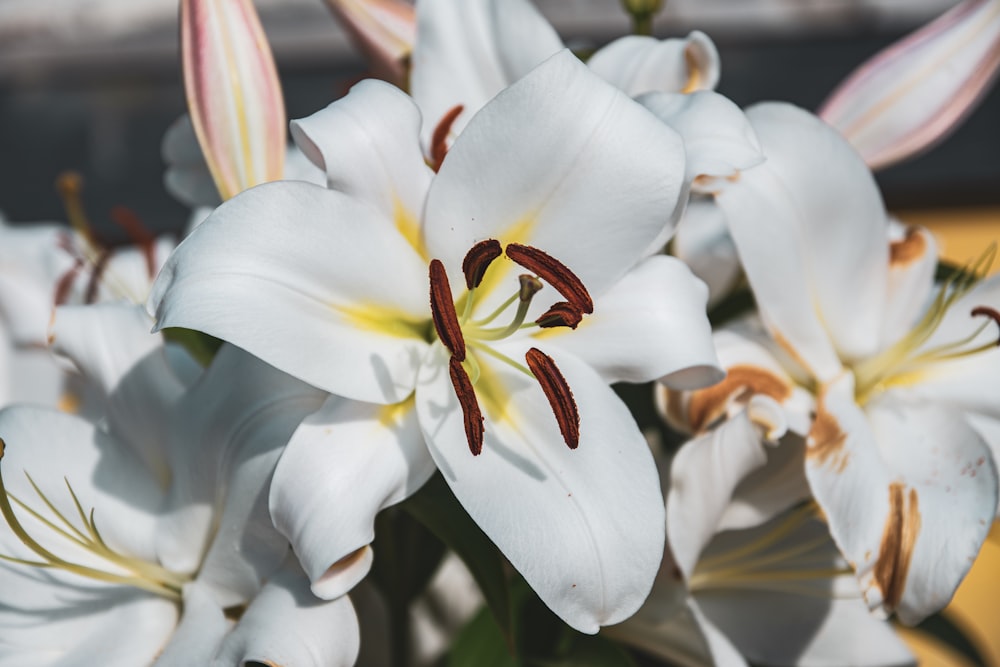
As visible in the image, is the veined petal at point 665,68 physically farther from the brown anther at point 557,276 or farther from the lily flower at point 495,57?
the brown anther at point 557,276

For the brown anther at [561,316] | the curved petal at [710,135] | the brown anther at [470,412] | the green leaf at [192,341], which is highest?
the curved petal at [710,135]

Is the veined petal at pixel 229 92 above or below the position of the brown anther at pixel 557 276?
above

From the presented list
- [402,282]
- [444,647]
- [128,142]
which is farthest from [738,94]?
[402,282]

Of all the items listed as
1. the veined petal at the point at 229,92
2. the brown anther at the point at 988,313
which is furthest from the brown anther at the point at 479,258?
the brown anther at the point at 988,313

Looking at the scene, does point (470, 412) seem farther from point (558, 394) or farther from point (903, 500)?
point (903, 500)

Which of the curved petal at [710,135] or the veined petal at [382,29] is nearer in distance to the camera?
the curved petal at [710,135]
